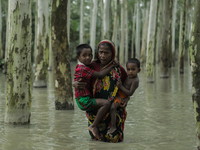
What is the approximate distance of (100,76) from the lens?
14.2ft

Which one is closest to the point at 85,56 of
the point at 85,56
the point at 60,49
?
the point at 85,56

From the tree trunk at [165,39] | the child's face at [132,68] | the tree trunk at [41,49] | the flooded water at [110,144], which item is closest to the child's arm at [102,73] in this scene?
the child's face at [132,68]

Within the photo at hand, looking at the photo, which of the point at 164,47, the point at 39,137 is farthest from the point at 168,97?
the point at 164,47

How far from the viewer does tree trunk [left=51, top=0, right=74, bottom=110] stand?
24.0ft

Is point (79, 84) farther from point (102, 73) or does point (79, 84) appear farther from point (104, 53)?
point (104, 53)

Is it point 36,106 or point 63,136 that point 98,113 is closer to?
point 63,136

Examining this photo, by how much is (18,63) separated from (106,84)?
6.36ft

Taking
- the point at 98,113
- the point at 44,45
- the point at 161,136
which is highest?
the point at 44,45

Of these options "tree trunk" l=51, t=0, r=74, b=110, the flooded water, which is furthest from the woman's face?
"tree trunk" l=51, t=0, r=74, b=110

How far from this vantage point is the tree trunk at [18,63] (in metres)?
5.70

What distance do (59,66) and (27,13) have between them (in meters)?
1.85

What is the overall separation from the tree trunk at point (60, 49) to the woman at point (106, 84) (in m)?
2.96

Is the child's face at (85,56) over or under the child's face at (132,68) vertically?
over

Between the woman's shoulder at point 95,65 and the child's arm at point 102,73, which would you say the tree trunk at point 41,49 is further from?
the child's arm at point 102,73
